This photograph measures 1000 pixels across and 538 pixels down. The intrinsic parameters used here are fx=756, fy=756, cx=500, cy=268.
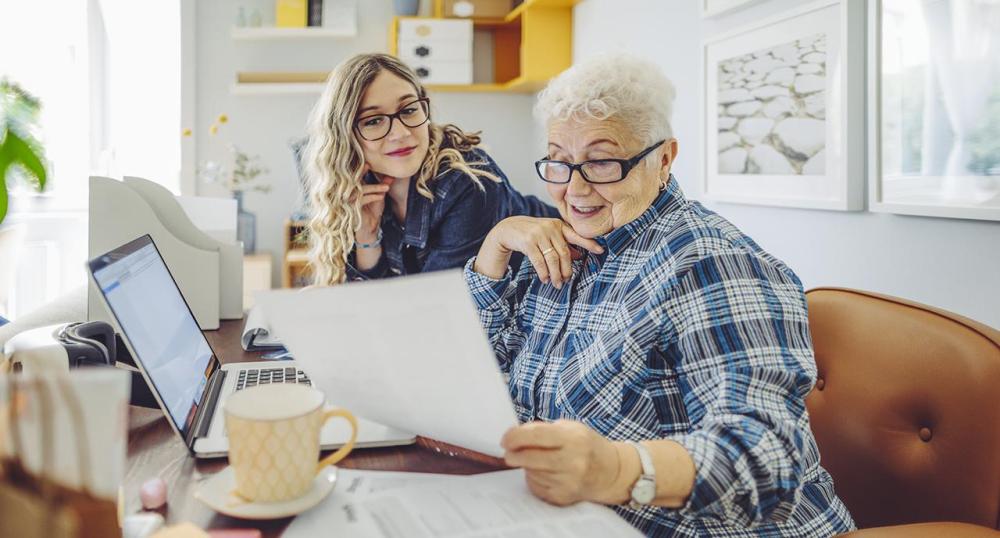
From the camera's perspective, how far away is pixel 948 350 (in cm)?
97

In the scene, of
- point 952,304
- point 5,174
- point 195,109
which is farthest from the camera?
point 195,109

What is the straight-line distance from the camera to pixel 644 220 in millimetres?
1111

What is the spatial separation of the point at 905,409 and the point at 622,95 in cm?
59

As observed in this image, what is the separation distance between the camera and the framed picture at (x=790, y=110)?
1.78m

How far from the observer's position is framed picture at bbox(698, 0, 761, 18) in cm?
218

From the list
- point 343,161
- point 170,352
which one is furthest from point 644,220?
point 343,161

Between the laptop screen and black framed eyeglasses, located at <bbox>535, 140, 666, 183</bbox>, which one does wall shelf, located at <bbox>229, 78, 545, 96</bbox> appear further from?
the laptop screen

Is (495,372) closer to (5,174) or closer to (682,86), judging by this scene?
(5,174)

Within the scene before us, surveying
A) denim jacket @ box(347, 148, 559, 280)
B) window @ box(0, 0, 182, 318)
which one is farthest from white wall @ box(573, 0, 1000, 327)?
window @ box(0, 0, 182, 318)

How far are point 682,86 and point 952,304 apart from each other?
1.36m

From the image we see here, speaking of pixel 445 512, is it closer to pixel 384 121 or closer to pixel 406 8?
pixel 384 121

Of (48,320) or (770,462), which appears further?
(48,320)

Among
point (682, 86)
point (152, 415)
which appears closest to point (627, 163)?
point (152, 415)

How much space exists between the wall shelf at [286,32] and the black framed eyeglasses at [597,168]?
10.6 feet
